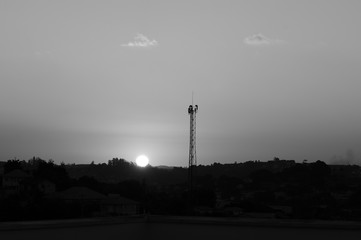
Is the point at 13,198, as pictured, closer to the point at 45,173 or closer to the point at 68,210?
the point at 68,210

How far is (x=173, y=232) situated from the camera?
634 centimetres

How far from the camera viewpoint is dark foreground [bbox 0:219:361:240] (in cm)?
557

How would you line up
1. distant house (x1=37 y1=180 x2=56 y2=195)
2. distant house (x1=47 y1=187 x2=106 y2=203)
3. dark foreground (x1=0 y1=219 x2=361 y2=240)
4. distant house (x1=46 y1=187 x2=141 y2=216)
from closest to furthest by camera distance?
dark foreground (x1=0 y1=219 x2=361 y2=240), distant house (x1=46 y1=187 x2=141 y2=216), distant house (x1=47 y1=187 x2=106 y2=203), distant house (x1=37 y1=180 x2=56 y2=195)

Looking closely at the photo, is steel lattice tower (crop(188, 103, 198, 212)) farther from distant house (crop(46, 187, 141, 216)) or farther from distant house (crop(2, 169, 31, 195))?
distant house (crop(2, 169, 31, 195))

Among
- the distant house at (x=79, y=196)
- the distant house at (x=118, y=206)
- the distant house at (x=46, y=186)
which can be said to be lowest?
the distant house at (x=118, y=206)

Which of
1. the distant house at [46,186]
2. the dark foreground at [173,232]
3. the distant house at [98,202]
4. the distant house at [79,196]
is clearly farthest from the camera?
the distant house at [46,186]

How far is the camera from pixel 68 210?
2461 cm

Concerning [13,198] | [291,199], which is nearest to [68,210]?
[13,198]

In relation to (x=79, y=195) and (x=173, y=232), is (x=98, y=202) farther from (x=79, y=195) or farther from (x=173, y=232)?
(x=173, y=232)

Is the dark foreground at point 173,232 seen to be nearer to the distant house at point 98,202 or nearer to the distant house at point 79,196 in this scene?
the distant house at point 98,202

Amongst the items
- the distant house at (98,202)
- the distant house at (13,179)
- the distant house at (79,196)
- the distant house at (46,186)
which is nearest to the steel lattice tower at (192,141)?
the distant house at (98,202)

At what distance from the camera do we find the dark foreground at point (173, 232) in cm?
557

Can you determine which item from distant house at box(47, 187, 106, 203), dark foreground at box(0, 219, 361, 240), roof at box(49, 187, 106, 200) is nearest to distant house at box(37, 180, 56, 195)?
distant house at box(47, 187, 106, 203)

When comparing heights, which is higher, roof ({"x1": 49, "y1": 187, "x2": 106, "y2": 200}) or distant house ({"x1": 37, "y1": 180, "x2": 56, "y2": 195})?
distant house ({"x1": 37, "y1": 180, "x2": 56, "y2": 195})
